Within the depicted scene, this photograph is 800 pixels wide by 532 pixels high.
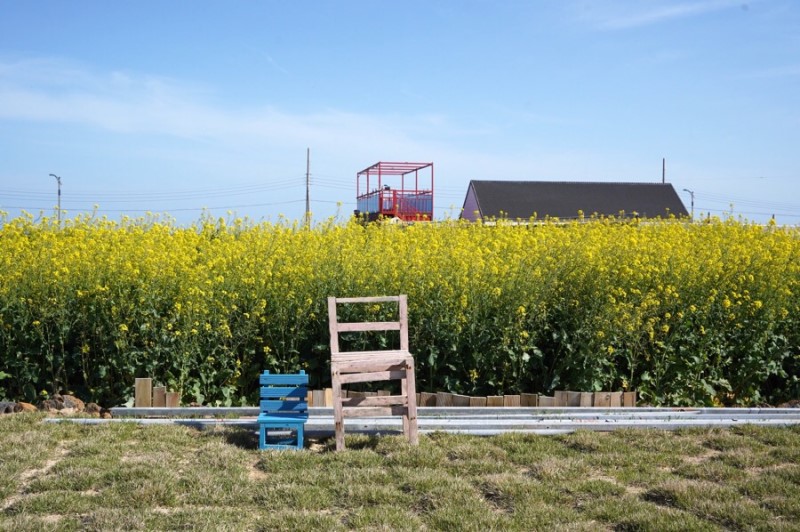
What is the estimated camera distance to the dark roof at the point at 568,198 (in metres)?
29.8

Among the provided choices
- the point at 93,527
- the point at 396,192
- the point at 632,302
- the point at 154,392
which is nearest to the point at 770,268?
the point at 632,302

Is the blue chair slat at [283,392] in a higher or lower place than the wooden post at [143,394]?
higher

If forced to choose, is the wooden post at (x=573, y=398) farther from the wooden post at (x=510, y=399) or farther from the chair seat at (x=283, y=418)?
the chair seat at (x=283, y=418)

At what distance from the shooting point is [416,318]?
6078 mm

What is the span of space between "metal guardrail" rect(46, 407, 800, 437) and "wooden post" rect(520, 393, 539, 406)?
108 mm

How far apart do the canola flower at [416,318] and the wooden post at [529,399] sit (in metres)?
0.32

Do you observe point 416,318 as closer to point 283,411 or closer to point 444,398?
point 444,398

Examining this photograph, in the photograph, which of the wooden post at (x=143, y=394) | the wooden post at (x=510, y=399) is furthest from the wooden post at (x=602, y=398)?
the wooden post at (x=143, y=394)

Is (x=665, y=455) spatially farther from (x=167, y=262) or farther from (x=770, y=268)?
(x=167, y=262)

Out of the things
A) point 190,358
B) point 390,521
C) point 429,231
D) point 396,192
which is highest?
point 396,192

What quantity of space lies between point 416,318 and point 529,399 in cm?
106

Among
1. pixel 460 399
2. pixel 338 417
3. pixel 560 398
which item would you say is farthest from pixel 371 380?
pixel 560 398

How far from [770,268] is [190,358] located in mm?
5051

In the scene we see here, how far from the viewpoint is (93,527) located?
3516mm
